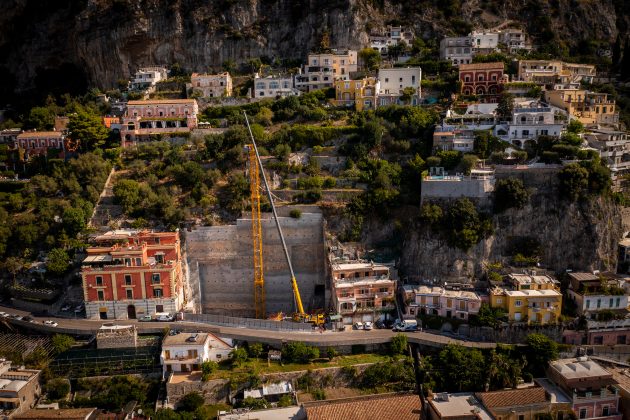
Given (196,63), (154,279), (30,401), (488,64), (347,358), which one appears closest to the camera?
(30,401)

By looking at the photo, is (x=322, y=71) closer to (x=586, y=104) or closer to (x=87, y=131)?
(x=87, y=131)

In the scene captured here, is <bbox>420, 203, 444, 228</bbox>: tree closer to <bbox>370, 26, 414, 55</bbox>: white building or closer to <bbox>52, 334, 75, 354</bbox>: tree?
<bbox>52, 334, 75, 354</bbox>: tree

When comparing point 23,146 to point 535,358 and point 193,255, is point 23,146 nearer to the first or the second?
point 193,255

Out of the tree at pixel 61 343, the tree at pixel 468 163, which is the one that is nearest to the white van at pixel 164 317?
the tree at pixel 61 343

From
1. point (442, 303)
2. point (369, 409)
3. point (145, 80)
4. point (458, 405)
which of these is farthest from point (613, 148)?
point (145, 80)

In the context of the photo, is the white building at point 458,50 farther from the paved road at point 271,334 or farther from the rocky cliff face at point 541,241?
the paved road at point 271,334

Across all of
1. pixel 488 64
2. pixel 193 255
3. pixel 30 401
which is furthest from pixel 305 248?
pixel 488 64
